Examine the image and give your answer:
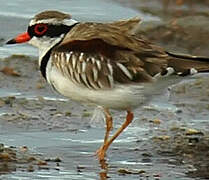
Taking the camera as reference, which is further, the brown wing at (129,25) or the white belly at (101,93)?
the brown wing at (129,25)

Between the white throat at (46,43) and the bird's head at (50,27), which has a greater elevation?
the bird's head at (50,27)

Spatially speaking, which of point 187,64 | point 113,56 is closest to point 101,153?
point 113,56

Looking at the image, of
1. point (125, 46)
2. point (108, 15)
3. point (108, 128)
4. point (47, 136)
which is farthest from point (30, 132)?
point (108, 15)

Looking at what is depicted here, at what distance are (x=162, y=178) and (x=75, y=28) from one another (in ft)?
4.98

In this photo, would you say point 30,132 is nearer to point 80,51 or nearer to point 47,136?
point 47,136

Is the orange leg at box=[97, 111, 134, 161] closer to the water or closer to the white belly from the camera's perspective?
the white belly

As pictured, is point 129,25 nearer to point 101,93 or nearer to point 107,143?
point 101,93

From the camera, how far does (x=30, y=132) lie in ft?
27.8

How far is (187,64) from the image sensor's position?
7.54m

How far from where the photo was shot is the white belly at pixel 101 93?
760 centimetres

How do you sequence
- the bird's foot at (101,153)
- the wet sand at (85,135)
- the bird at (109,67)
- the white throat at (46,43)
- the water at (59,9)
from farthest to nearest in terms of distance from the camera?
the water at (59,9), the white throat at (46,43), the bird's foot at (101,153), the bird at (109,67), the wet sand at (85,135)

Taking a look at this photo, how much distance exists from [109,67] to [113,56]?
0.30 feet

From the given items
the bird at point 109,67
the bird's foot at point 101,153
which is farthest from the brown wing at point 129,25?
the bird's foot at point 101,153

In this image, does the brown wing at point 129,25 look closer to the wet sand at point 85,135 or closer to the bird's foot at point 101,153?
the wet sand at point 85,135
